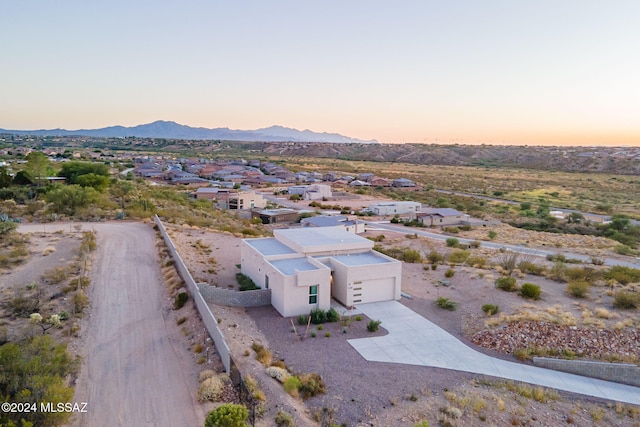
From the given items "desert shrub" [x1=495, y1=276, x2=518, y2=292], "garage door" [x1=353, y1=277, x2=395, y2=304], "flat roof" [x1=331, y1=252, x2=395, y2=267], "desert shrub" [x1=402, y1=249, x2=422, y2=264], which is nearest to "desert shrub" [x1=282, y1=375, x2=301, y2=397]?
"garage door" [x1=353, y1=277, x2=395, y2=304]

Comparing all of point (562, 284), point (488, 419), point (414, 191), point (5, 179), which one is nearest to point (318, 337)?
point (488, 419)

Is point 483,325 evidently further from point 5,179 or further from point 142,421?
point 5,179

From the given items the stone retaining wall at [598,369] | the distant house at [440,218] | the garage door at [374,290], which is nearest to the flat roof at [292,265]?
the garage door at [374,290]

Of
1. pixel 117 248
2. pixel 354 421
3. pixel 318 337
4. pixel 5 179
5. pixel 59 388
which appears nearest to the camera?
pixel 59 388

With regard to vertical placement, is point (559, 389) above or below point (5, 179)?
below

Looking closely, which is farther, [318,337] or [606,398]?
[318,337]

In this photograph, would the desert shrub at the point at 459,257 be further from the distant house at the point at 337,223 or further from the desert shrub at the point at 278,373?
the desert shrub at the point at 278,373

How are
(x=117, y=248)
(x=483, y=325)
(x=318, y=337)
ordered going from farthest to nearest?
(x=117, y=248), (x=483, y=325), (x=318, y=337)
